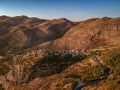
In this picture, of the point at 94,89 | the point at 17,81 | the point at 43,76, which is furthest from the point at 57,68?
the point at 94,89

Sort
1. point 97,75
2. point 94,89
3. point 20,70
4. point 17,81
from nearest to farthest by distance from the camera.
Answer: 1. point 94,89
2. point 97,75
3. point 17,81
4. point 20,70

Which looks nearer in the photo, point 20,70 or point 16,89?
point 16,89

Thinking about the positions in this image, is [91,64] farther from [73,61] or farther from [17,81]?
[17,81]

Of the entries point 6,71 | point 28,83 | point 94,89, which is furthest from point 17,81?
point 94,89

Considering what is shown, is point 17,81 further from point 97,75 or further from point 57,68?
point 97,75

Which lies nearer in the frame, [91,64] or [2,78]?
[91,64]

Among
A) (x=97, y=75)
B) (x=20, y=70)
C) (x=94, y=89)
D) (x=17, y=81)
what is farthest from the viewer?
(x=20, y=70)

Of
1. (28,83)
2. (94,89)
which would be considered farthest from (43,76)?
(94,89)
